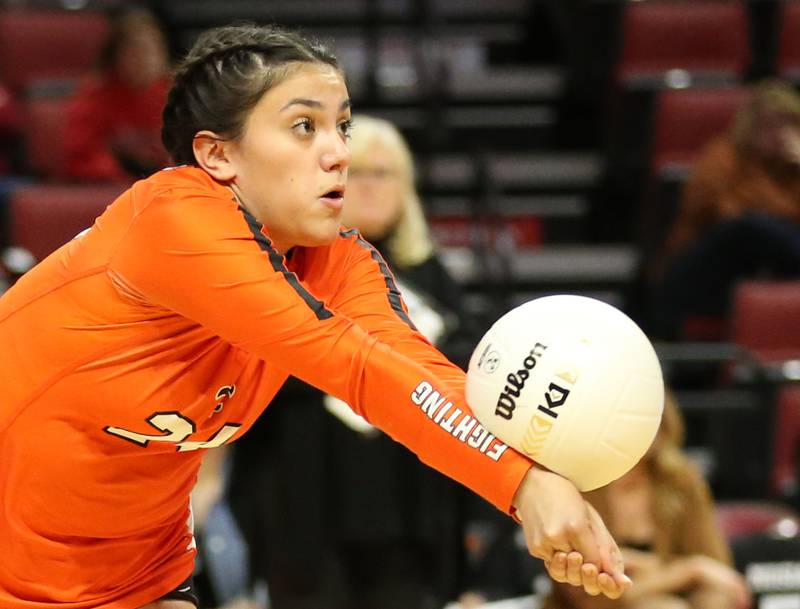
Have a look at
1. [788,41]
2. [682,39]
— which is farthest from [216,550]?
[788,41]

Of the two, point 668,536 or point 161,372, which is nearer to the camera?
point 161,372

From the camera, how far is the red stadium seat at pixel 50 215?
19.2 ft

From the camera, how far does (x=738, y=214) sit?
20.5ft

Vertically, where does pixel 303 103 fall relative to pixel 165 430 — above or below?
above

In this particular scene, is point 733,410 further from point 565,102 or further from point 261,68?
point 261,68

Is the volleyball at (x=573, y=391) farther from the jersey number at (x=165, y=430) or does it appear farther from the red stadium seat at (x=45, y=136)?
the red stadium seat at (x=45, y=136)

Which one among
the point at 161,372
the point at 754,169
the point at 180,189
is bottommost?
the point at 754,169

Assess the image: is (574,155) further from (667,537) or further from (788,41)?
(667,537)

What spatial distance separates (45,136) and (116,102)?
1.96ft

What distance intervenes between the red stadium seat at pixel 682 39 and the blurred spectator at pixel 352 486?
2.88m

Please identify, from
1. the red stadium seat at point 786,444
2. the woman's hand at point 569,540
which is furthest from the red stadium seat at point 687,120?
the woman's hand at point 569,540

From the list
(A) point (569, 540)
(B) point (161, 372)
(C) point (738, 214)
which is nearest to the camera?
(A) point (569, 540)

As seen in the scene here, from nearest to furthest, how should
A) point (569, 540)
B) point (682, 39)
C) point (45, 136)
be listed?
1. point (569, 540)
2. point (45, 136)
3. point (682, 39)

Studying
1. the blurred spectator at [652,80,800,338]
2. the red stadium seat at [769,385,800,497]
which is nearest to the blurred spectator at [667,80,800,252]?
the blurred spectator at [652,80,800,338]
